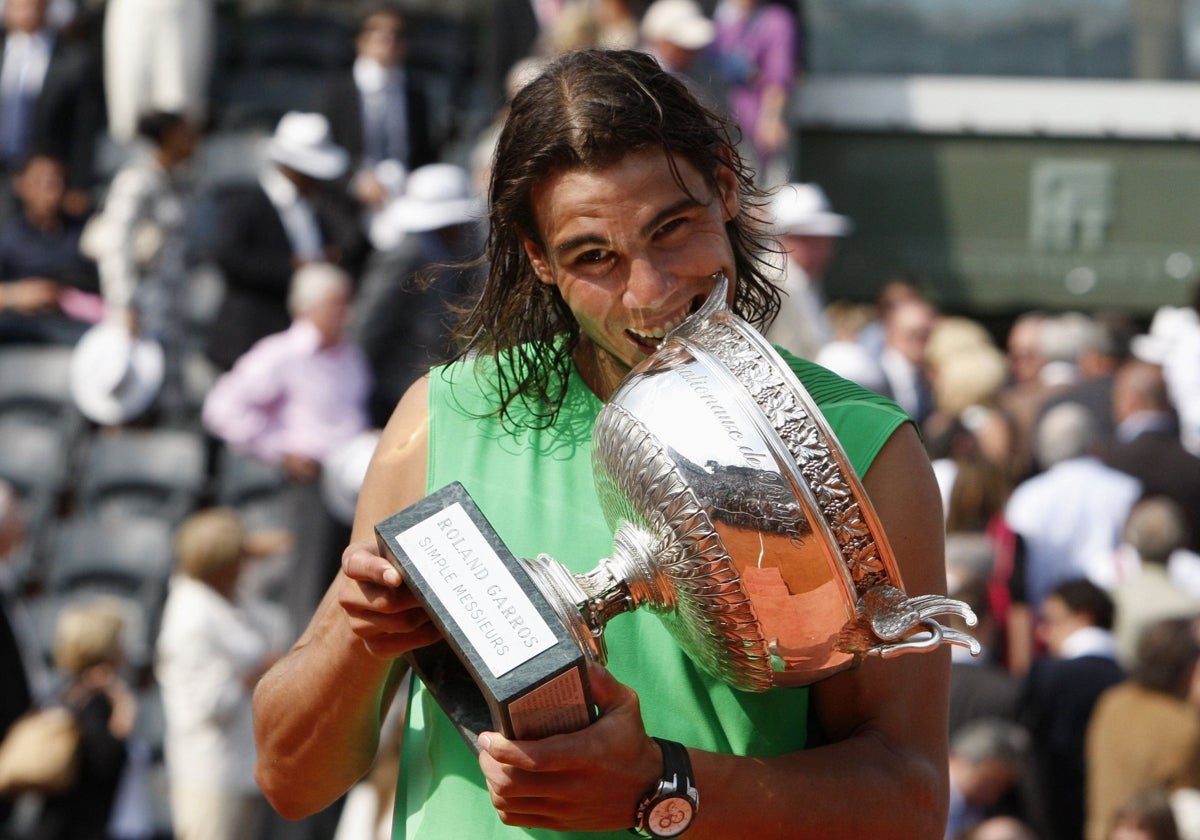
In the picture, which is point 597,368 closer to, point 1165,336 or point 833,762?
point 833,762

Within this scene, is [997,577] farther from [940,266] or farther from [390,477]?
[940,266]

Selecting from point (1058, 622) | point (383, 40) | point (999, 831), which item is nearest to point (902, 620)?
point (999, 831)

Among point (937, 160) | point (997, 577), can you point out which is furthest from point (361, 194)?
point (937, 160)

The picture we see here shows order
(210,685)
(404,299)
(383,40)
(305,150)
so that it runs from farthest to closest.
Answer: (383,40), (305,150), (404,299), (210,685)

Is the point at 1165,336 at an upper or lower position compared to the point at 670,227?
lower

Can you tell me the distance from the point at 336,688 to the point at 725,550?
→ 1.43 feet

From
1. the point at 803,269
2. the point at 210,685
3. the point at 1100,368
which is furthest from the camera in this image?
the point at 1100,368

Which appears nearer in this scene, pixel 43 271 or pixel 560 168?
pixel 560 168

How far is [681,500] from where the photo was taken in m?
1.43

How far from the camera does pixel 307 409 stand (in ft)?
17.0

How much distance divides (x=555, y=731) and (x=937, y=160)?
29.5 ft

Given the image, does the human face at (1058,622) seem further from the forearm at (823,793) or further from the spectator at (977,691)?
the forearm at (823,793)

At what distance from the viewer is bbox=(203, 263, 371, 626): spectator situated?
5.09m

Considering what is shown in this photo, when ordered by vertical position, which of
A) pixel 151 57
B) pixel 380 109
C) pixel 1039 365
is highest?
pixel 151 57
